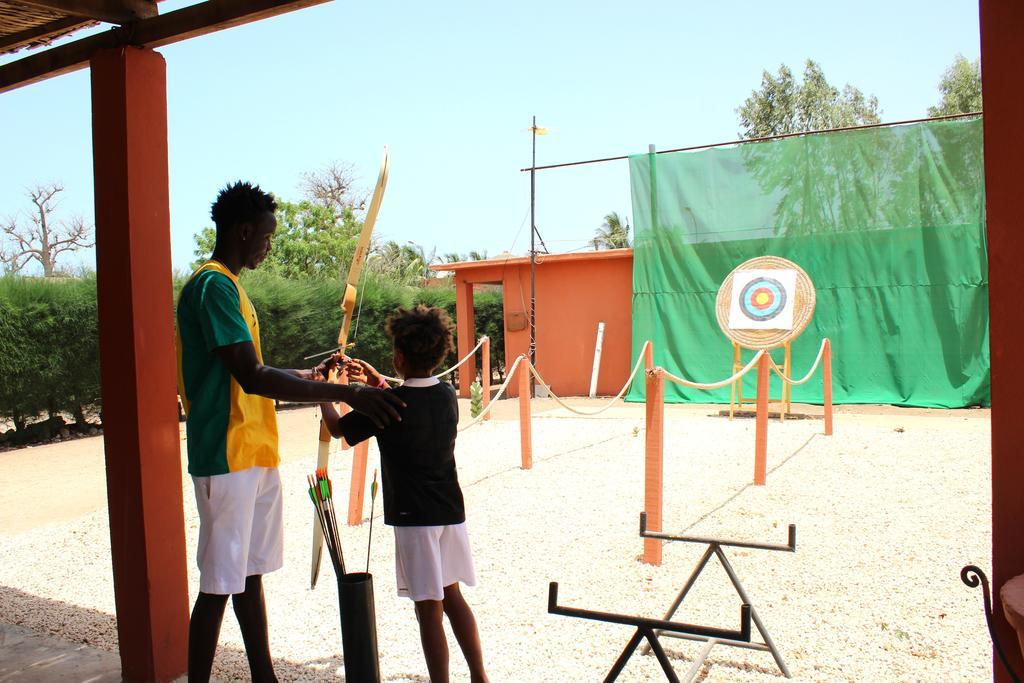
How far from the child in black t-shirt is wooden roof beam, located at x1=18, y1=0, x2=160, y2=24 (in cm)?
131

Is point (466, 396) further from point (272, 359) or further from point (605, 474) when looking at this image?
point (605, 474)

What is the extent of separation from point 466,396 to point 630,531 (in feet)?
33.3

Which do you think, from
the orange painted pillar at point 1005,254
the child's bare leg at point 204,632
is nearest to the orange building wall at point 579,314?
the child's bare leg at point 204,632

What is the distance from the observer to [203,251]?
1010 inches

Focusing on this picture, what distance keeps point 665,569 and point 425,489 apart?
6.78 ft

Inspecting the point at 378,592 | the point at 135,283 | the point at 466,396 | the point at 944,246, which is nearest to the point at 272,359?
the point at 466,396

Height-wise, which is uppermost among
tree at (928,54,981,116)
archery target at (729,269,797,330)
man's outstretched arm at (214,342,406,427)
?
tree at (928,54,981,116)

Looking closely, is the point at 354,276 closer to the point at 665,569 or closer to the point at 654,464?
the point at 654,464

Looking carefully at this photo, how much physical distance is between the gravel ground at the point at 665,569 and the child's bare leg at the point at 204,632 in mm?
596

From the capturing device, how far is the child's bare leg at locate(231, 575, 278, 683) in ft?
7.15

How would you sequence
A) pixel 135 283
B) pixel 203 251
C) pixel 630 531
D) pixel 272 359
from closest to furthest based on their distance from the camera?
pixel 135 283 < pixel 630 531 < pixel 272 359 < pixel 203 251

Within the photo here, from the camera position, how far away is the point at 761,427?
5.51 meters

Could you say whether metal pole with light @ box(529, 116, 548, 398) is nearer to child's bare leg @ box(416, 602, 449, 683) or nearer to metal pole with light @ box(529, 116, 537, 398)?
metal pole with light @ box(529, 116, 537, 398)

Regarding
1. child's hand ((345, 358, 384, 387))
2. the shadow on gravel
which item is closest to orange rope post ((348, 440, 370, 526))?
the shadow on gravel
